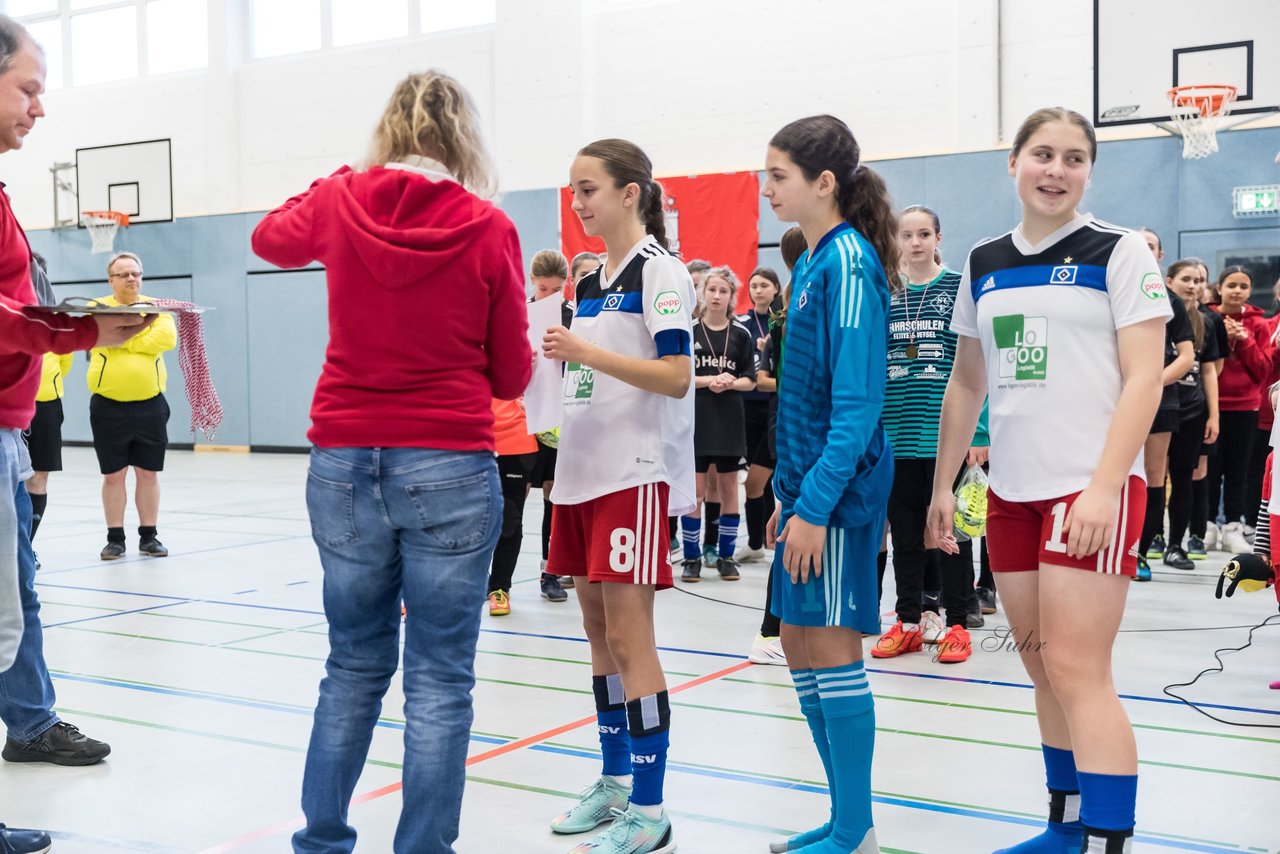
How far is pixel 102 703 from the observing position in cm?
407

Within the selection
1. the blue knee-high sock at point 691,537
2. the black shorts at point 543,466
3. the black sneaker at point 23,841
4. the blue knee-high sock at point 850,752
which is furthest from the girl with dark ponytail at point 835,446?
the blue knee-high sock at point 691,537

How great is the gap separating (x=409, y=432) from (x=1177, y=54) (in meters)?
8.88

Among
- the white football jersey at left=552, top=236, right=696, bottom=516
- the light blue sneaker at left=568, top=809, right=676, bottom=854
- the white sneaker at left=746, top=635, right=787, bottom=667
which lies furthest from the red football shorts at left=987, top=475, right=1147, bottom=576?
the white sneaker at left=746, top=635, right=787, bottom=667

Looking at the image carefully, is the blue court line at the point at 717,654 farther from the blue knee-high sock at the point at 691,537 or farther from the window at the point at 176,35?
the window at the point at 176,35

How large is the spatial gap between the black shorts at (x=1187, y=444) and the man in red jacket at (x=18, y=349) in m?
5.83

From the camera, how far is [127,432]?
7.13 m

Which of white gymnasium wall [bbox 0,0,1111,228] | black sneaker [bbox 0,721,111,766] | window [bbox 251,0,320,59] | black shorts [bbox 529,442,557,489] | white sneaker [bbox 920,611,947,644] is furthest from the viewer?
window [bbox 251,0,320,59]

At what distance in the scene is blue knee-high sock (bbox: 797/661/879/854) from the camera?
8.21 feet

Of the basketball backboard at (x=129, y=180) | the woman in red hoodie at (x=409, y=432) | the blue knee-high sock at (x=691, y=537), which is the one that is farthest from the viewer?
the basketball backboard at (x=129, y=180)

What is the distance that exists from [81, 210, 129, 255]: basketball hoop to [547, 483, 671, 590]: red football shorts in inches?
596

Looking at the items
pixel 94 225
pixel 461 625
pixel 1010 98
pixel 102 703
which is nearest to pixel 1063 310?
pixel 461 625

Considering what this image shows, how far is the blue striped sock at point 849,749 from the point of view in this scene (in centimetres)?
250

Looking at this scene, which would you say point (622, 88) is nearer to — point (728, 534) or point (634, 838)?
point (728, 534)

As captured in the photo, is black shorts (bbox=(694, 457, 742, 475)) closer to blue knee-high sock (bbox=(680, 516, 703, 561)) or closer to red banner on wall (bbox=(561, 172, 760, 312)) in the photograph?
blue knee-high sock (bbox=(680, 516, 703, 561))
